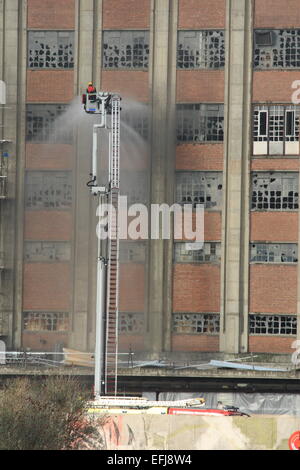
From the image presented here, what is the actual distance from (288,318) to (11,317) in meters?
12.4

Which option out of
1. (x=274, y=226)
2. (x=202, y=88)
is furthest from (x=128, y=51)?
(x=274, y=226)

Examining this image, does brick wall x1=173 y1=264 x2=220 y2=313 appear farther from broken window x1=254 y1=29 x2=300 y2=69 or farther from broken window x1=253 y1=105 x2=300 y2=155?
broken window x1=254 y1=29 x2=300 y2=69

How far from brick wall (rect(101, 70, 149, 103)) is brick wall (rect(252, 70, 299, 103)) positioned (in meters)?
4.90

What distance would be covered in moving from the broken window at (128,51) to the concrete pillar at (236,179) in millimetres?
3727

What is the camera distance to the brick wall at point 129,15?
66.5 m

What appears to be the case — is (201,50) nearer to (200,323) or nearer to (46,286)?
(200,323)

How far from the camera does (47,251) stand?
66562 millimetres

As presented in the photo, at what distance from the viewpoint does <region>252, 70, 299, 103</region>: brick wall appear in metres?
65.2

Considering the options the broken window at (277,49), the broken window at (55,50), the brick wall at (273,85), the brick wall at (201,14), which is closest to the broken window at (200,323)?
the brick wall at (273,85)

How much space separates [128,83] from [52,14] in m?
4.81

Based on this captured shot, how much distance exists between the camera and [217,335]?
6569 centimetres

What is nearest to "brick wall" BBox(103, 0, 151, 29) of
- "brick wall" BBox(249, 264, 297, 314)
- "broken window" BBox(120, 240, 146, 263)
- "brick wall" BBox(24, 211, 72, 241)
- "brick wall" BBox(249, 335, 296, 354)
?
"brick wall" BBox(24, 211, 72, 241)
